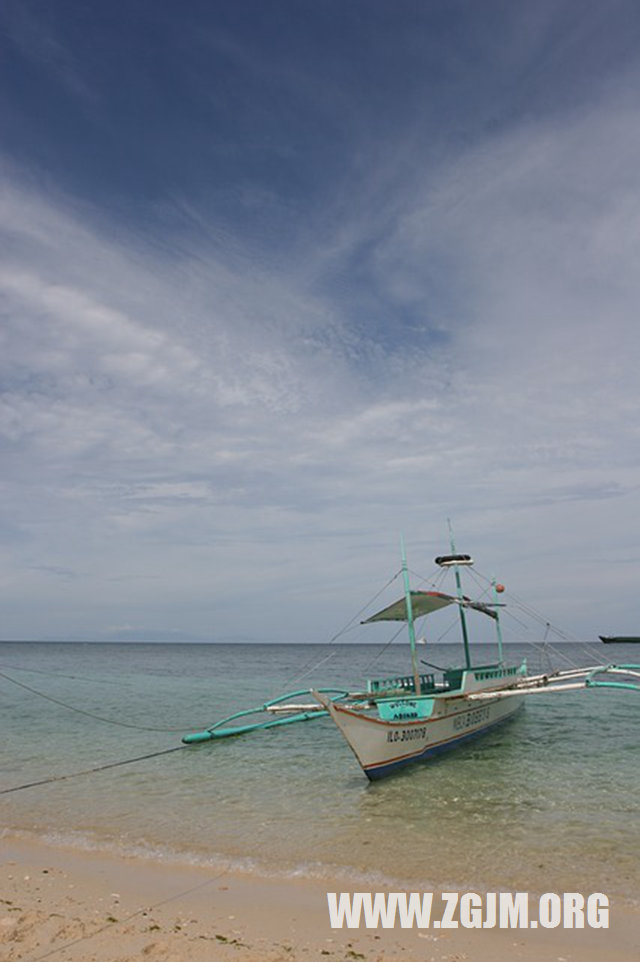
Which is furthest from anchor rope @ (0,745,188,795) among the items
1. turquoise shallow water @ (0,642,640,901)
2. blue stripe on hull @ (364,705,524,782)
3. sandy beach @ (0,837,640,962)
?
blue stripe on hull @ (364,705,524,782)

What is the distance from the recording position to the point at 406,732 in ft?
52.3

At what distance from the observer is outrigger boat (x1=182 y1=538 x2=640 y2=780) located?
48.0 ft

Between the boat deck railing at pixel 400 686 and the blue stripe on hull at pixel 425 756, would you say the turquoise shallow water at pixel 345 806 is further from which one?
the boat deck railing at pixel 400 686

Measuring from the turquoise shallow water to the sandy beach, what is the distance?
3.33 ft

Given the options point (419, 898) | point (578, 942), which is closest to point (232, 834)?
point (419, 898)

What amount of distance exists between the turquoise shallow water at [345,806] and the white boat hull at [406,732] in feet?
1.47

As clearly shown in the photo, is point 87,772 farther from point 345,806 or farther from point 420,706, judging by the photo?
point 420,706

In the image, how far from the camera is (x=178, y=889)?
8.26 meters

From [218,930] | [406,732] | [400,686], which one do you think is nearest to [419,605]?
[400,686]

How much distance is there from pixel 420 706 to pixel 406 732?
5.58 ft

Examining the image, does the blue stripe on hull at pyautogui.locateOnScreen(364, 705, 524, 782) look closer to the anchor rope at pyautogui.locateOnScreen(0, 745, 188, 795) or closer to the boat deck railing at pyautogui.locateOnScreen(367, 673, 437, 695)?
the boat deck railing at pyautogui.locateOnScreen(367, 673, 437, 695)

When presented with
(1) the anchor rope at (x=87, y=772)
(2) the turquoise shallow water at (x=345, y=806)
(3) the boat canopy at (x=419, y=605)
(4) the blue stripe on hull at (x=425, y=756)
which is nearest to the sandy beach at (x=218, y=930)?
(2) the turquoise shallow water at (x=345, y=806)

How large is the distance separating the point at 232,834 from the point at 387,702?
6584 mm

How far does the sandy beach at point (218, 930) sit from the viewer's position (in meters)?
6.37
